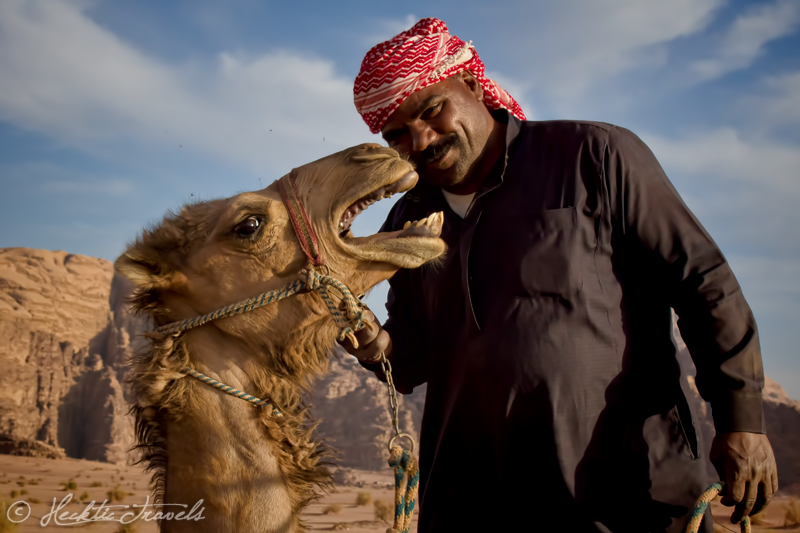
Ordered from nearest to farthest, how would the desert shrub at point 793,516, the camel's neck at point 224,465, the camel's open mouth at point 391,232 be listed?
1. the camel's neck at point 224,465
2. the camel's open mouth at point 391,232
3. the desert shrub at point 793,516

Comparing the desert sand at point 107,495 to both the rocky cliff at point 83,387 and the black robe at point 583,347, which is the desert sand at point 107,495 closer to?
the rocky cliff at point 83,387

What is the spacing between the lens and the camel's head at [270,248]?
2.36m

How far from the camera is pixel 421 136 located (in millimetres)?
2984

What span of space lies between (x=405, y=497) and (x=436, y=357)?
92 centimetres

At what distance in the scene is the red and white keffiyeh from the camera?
9.98 ft

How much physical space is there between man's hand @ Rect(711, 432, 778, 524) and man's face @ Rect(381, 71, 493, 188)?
5.33ft

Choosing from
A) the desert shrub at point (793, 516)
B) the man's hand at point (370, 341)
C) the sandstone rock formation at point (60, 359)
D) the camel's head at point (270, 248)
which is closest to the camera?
the camel's head at point (270, 248)

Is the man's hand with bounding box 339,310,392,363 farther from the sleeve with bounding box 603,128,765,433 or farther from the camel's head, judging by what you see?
the sleeve with bounding box 603,128,765,433

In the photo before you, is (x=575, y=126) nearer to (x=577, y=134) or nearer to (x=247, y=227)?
(x=577, y=134)

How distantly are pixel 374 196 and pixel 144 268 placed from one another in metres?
0.93

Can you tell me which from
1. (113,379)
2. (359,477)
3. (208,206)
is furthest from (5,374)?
(208,206)

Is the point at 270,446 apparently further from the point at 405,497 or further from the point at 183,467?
the point at 405,497

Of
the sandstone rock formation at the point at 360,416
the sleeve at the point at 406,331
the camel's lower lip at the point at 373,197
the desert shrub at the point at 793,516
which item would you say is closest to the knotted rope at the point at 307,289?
the camel's lower lip at the point at 373,197

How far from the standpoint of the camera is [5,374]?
101 feet
